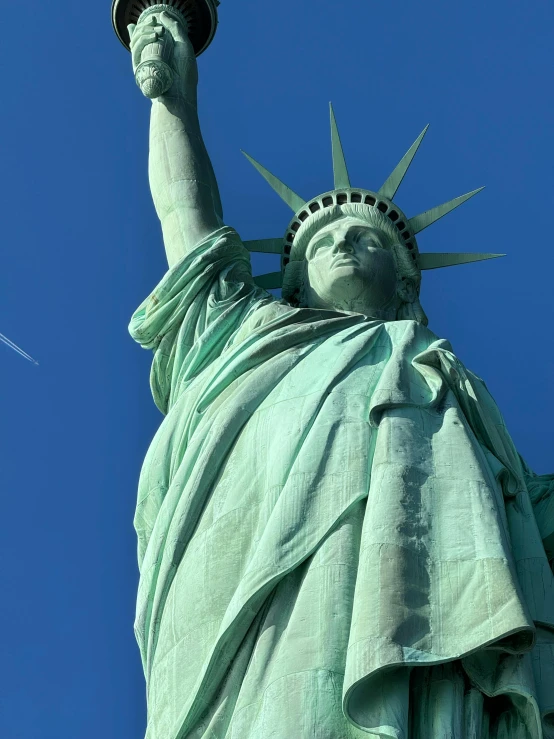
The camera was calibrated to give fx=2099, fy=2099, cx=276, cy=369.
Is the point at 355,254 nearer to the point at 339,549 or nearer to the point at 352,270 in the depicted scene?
the point at 352,270

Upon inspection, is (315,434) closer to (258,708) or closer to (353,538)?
(353,538)

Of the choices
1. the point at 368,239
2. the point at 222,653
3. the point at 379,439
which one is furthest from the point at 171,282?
the point at 222,653

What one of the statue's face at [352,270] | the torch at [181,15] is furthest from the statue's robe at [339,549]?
the torch at [181,15]

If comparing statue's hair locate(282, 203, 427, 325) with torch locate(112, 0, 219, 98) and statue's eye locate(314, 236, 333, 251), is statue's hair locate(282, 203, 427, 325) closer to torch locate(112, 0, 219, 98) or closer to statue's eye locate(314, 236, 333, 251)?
statue's eye locate(314, 236, 333, 251)

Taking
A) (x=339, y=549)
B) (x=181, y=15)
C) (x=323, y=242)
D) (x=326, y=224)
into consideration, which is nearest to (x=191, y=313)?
(x=323, y=242)

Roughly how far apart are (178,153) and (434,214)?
1964 mm

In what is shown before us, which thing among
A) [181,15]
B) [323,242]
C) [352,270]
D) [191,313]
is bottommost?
[191,313]

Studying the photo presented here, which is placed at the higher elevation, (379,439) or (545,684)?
(379,439)

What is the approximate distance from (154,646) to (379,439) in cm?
168

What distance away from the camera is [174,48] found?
1514cm

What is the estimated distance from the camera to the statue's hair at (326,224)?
1434 centimetres

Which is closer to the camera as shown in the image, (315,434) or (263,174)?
(315,434)

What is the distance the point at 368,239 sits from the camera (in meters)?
14.2

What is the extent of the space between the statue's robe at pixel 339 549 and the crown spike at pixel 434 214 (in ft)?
6.42
